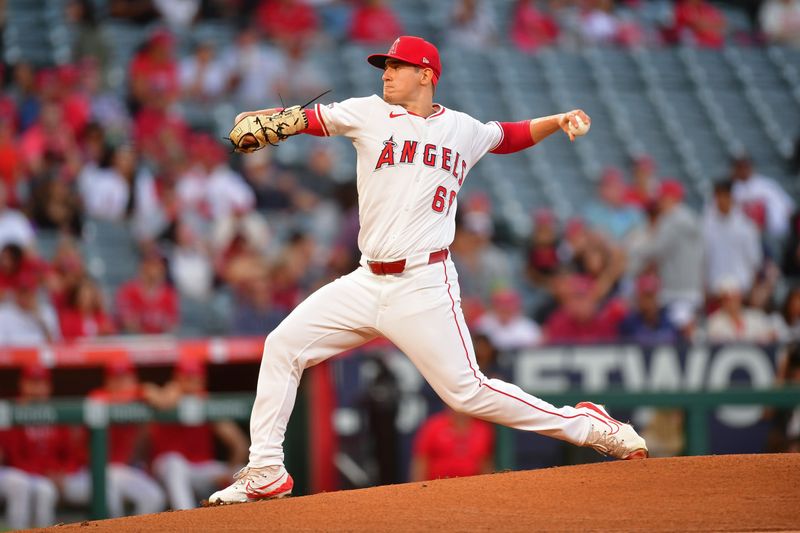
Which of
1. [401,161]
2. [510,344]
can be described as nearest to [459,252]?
[510,344]

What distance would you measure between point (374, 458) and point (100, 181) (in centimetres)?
372

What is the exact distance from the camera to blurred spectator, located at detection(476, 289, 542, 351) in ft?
32.6

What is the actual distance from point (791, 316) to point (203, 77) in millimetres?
5835

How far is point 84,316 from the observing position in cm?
930

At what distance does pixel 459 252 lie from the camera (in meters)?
10.8

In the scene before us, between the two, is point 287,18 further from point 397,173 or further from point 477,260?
point 397,173

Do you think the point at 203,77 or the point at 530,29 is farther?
the point at 530,29

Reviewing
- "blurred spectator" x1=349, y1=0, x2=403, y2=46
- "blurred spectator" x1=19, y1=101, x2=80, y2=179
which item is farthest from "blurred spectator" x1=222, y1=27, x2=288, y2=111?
"blurred spectator" x1=19, y1=101, x2=80, y2=179

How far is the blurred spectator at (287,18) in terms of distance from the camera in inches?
537

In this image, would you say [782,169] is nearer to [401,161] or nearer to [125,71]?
[125,71]

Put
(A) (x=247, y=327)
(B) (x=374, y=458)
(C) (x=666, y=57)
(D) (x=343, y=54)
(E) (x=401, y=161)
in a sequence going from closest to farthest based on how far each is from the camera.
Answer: (E) (x=401, y=161) < (B) (x=374, y=458) < (A) (x=247, y=327) < (D) (x=343, y=54) < (C) (x=666, y=57)

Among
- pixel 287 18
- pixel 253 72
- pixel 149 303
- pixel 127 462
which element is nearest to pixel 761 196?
pixel 253 72

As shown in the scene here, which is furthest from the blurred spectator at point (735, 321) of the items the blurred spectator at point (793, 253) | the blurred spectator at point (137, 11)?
the blurred spectator at point (137, 11)

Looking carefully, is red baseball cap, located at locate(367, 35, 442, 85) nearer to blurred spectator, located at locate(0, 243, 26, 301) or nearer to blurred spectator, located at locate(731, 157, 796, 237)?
blurred spectator, located at locate(0, 243, 26, 301)
